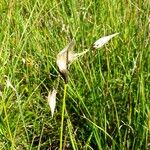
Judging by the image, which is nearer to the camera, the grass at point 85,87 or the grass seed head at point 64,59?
the grass seed head at point 64,59

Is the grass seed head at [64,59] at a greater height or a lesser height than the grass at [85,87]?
greater

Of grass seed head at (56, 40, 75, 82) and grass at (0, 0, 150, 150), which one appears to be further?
grass at (0, 0, 150, 150)

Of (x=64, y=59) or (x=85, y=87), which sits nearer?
(x=64, y=59)

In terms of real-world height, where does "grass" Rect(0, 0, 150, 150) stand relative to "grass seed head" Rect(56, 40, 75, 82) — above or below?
below

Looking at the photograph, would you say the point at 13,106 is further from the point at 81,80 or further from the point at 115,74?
the point at 115,74

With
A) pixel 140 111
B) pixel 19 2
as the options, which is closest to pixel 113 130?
pixel 140 111

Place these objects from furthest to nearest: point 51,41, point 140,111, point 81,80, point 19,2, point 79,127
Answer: point 19,2, point 51,41, point 81,80, point 79,127, point 140,111

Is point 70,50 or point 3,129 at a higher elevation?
point 70,50

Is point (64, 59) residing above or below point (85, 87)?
above
